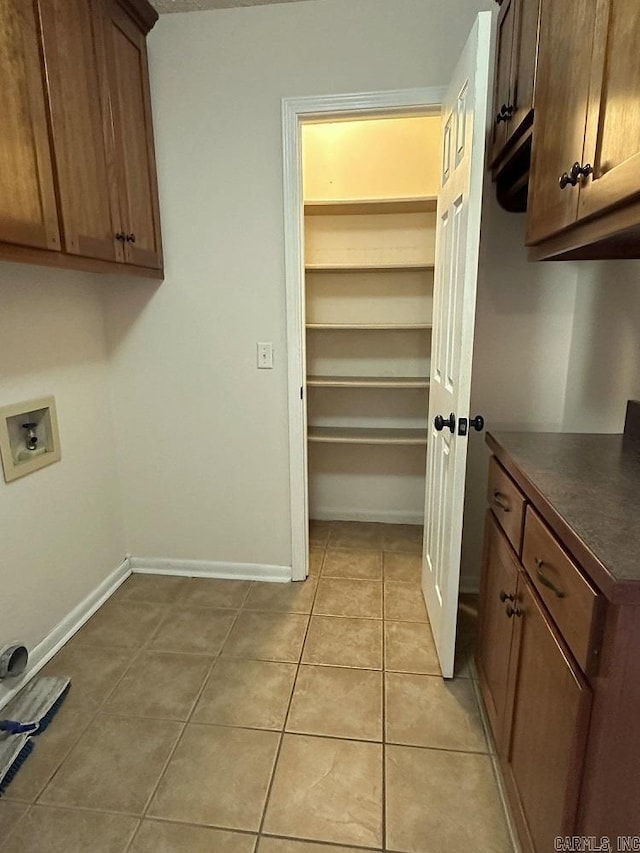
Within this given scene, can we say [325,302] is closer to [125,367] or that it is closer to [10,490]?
[125,367]

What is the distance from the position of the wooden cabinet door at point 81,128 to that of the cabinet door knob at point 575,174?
55.5 inches

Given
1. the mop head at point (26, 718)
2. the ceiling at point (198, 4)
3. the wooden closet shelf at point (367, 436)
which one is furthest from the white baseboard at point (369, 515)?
the ceiling at point (198, 4)

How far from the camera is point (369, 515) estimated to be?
10.4ft

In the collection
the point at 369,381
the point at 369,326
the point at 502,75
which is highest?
the point at 502,75

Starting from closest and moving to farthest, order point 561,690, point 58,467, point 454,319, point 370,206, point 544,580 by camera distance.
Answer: point 561,690
point 544,580
point 454,319
point 58,467
point 370,206

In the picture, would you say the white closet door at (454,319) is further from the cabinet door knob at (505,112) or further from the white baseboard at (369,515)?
the white baseboard at (369,515)

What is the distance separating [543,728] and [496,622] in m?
0.45

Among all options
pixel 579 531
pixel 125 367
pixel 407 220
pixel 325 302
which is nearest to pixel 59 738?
pixel 125 367

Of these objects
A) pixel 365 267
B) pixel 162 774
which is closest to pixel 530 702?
pixel 162 774

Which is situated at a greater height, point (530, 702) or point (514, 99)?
point (514, 99)

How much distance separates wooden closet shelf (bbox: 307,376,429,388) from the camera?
2.73 m

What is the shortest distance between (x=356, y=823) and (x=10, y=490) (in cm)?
154

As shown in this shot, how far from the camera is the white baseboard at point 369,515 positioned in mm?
3137

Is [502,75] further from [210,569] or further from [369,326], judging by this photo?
[210,569]
